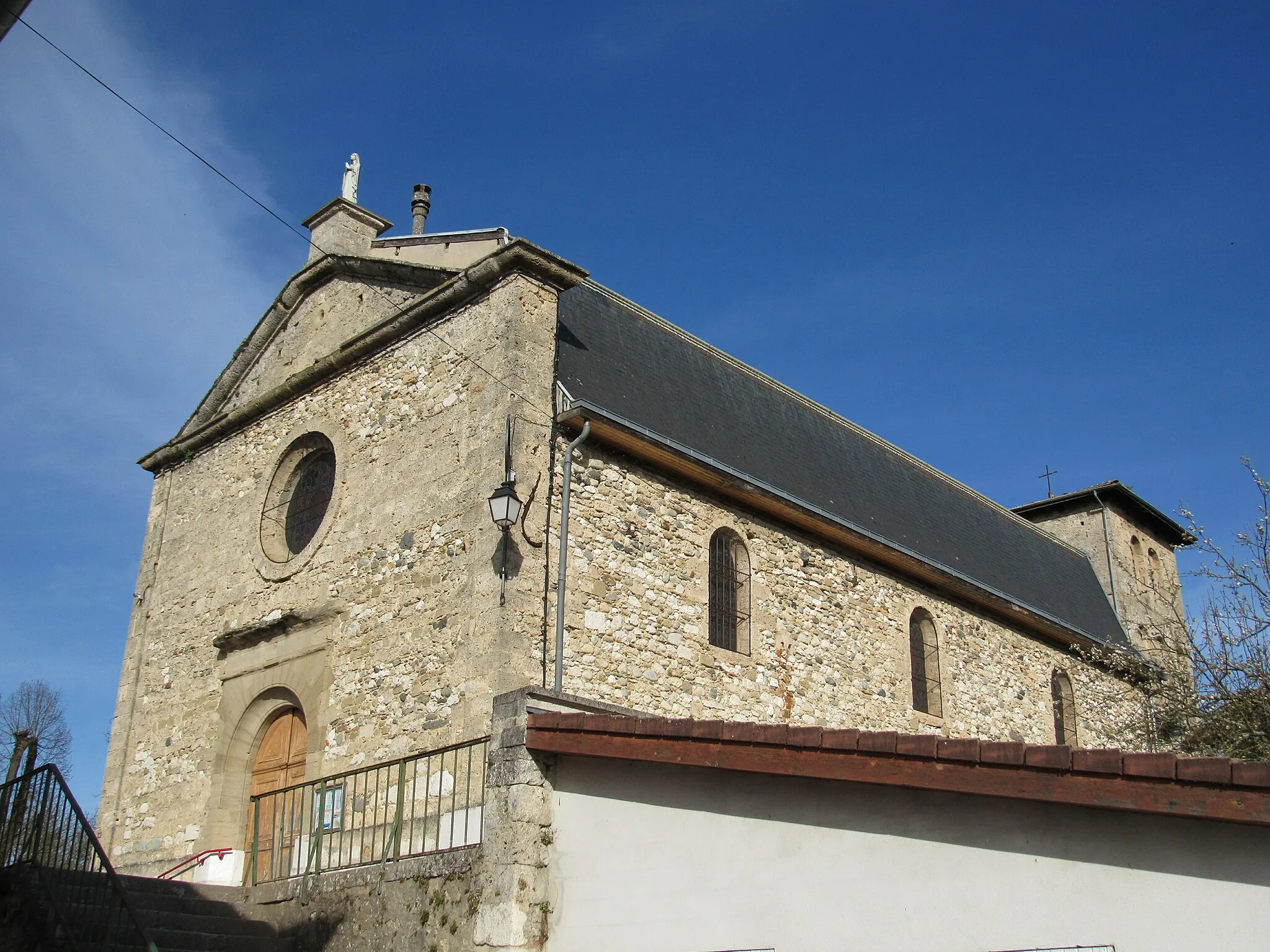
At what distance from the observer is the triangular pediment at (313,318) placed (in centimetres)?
1299

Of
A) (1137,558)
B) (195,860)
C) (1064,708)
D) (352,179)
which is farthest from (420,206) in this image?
(1137,558)

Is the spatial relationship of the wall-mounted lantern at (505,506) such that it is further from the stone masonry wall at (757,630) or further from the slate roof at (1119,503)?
the slate roof at (1119,503)

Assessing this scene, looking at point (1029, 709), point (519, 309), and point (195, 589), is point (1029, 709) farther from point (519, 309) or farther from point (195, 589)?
point (195, 589)

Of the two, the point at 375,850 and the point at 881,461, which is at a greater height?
the point at 881,461

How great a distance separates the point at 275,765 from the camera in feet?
40.0

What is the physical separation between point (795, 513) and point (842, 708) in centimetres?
219

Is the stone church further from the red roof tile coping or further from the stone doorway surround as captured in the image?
the red roof tile coping

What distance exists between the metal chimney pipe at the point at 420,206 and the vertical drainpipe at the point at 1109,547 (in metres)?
13.7

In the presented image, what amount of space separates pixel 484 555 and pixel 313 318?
5154 millimetres

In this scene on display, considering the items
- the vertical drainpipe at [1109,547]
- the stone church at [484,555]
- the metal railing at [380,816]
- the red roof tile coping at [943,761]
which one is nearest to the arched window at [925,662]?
the stone church at [484,555]

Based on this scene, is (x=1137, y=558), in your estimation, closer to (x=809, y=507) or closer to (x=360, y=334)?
(x=809, y=507)

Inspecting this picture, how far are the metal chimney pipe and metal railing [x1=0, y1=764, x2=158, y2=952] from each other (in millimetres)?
8980

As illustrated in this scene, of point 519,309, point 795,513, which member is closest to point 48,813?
point 519,309

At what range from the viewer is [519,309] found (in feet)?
37.3
